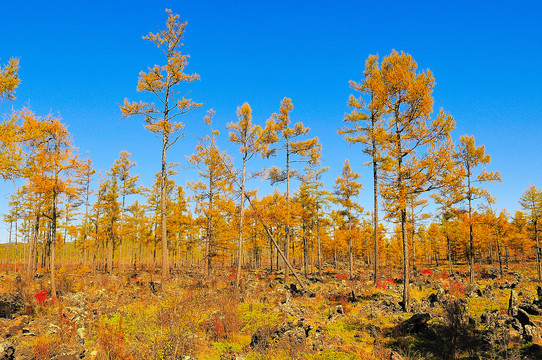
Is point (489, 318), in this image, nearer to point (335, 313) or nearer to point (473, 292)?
point (335, 313)

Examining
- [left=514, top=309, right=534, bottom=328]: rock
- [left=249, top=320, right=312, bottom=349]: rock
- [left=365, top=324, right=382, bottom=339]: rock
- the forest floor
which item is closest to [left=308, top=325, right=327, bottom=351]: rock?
the forest floor

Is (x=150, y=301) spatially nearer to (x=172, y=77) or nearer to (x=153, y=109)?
(x=153, y=109)

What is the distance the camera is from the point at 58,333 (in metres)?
8.09

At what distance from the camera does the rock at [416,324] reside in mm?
8727

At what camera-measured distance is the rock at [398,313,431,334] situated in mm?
8727

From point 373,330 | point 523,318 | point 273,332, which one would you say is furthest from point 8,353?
point 523,318

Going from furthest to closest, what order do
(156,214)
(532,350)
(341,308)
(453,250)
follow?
(453,250) → (156,214) → (341,308) → (532,350)

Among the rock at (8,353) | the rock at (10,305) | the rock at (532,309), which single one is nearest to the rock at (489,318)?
the rock at (532,309)

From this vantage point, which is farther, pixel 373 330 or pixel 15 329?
pixel 15 329

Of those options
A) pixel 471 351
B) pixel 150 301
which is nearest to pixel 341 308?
pixel 471 351

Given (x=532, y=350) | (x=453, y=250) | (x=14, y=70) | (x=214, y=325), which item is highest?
(x=14, y=70)

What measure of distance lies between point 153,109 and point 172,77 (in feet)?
7.51

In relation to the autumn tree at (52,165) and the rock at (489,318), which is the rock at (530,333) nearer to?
the rock at (489,318)

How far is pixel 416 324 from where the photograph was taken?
8.83 metres
